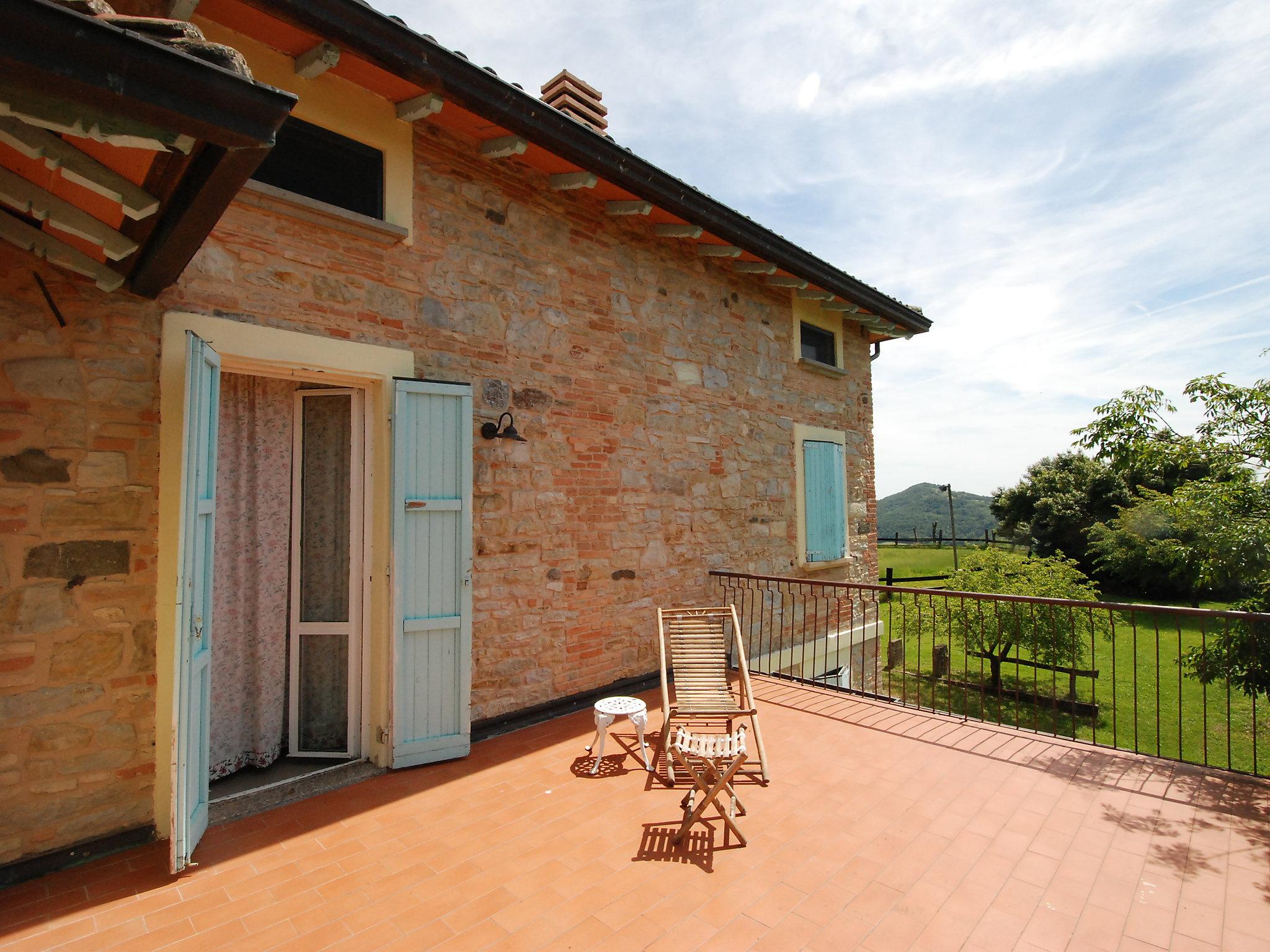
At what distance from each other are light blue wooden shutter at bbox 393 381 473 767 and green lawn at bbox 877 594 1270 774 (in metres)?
5.13

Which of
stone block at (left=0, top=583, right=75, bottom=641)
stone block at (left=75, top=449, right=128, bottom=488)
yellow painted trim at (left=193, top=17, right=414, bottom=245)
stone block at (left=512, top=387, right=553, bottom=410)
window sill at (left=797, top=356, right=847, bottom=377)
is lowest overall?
stone block at (left=0, top=583, right=75, bottom=641)

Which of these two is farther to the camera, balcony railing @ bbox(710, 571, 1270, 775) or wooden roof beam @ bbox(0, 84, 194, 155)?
balcony railing @ bbox(710, 571, 1270, 775)

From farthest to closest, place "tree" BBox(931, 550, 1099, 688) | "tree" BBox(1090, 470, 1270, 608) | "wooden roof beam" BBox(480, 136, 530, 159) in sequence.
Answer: "tree" BBox(931, 550, 1099, 688), "wooden roof beam" BBox(480, 136, 530, 159), "tree" BBox(1090, 470, 1270, 608)

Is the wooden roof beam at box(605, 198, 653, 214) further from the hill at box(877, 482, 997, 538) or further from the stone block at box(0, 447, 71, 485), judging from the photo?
the hill at box(877, 482, 997, 538)

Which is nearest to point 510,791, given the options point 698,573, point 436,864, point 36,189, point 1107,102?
point 436,864

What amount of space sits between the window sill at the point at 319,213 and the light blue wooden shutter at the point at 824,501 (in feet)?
17.2

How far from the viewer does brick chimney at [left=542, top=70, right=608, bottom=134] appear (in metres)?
5.14

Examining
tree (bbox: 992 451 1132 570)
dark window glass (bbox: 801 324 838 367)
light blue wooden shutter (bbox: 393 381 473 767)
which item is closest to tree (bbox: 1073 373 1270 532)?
dark window glass (bbox: 801 324 838 367)

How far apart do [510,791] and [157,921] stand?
161 centimetres

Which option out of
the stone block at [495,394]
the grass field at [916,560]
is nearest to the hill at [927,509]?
the grass field at [916,560]

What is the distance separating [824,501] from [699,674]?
3.98 metres

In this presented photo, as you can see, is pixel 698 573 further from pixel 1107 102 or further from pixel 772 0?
pixel 1107 102

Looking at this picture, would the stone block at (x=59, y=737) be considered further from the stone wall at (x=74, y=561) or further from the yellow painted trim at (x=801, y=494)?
the yellow painted trim at (x=801, y=494)

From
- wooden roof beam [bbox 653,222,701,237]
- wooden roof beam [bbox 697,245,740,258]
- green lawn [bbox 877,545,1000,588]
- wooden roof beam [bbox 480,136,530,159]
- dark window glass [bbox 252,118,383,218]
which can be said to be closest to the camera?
dark window glass [bbox 252,118,383,218]
